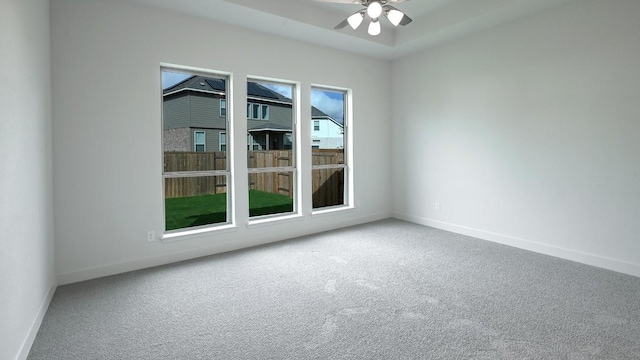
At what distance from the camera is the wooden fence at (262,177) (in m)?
3.89

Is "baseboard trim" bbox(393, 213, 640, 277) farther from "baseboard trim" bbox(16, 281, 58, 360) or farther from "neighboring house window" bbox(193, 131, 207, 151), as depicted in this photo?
"baseboard trim" bbox(16, 281, 58, 360)

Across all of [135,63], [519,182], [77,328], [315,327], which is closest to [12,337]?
[77,328]

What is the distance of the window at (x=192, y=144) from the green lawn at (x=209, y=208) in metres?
0.01

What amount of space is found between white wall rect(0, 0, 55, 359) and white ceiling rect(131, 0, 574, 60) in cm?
138

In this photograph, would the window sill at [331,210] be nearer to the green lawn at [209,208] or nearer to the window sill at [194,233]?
the green lawn at [209,208]

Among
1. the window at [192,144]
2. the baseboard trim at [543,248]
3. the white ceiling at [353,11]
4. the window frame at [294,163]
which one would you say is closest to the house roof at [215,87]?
the window at [192,144]

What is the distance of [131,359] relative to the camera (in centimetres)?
198

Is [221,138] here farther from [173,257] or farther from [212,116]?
[173,257]

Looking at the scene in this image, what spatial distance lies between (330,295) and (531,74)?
350 cm

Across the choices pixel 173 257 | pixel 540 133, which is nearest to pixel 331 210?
pixel 173 257

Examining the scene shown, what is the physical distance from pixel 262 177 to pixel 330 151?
50.6 inches

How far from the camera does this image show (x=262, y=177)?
465 cm

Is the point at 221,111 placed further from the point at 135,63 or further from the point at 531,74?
the point at 531,74

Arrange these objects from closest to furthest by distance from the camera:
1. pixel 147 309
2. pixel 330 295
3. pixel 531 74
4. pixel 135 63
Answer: pixel 147 309 → pixel 330 295 → pixel 135 63 → pixel 531 74
